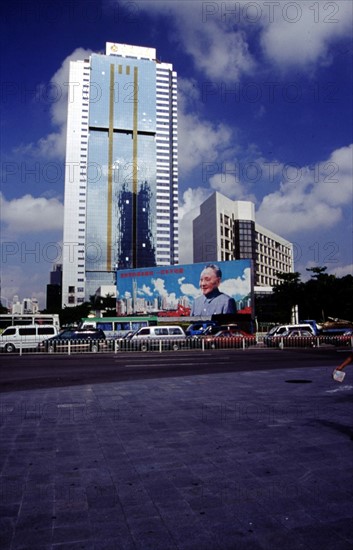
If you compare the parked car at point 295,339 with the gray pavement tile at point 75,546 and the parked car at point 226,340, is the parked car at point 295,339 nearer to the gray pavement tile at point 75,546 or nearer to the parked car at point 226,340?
the parked car at point 226,340

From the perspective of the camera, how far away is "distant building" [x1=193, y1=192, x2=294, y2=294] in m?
102

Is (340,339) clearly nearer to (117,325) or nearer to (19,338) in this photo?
(117,325)

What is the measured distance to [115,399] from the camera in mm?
9508

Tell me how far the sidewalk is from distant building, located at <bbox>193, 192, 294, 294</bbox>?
91.0 metres

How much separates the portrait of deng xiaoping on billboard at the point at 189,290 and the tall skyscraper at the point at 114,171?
90.7 meters

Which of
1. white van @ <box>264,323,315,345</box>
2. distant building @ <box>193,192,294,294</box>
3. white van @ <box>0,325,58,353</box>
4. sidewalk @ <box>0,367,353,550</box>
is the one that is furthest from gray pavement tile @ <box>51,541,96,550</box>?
distant building @ <box>193,192,294,294</box>

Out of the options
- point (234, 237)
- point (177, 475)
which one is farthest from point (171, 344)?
point (234, 237)

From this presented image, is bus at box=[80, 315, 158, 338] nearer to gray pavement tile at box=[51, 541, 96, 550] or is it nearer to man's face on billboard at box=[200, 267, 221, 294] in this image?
man's face on billboard at box=[200, 267, 221, 294]

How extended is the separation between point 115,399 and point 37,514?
19.5ft

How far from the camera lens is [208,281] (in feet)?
213

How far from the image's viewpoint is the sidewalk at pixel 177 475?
3.25 m

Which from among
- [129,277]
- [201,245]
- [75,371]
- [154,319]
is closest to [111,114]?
[201,245]

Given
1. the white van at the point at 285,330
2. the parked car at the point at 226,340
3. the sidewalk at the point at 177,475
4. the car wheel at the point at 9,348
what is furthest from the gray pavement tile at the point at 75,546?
the car wheel at the point at 9,348

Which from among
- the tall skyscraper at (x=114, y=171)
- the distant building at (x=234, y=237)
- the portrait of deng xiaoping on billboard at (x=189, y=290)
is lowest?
the portrait of deng xiaoping on billboard at (x=189, y=290)
